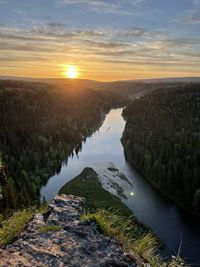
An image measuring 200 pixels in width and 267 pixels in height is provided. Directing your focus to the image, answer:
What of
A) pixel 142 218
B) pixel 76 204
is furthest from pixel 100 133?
pixel 76 204

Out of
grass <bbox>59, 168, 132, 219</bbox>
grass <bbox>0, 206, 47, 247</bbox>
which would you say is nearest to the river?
grass <bbox>59, 168, 132, 219</bbox>

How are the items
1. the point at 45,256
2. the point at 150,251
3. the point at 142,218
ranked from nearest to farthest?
the point at 45,256 < the point at 150,251 < the point at 142,218

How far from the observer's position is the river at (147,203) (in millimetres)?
64938

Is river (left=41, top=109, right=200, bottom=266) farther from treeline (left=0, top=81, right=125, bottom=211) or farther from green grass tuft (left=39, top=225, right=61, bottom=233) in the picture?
green grass tuft (left=39, top=225, right=61, bottom=233)

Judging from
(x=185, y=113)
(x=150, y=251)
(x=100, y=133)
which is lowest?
(x=100, y=133)

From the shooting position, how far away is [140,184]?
10050cm

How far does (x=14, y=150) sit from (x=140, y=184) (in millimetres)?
54401

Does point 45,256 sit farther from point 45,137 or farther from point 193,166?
point 45,137

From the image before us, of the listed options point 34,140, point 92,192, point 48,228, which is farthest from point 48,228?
point 34,140

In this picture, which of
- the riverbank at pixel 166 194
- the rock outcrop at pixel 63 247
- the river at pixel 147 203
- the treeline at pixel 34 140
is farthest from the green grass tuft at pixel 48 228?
the treeline at pixel 34 140

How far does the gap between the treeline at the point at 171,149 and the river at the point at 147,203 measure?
11.8ft

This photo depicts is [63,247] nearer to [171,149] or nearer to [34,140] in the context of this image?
[171,149]

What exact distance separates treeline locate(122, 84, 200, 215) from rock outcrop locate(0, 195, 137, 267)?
74.9 meters

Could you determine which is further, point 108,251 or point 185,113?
point 185,113
